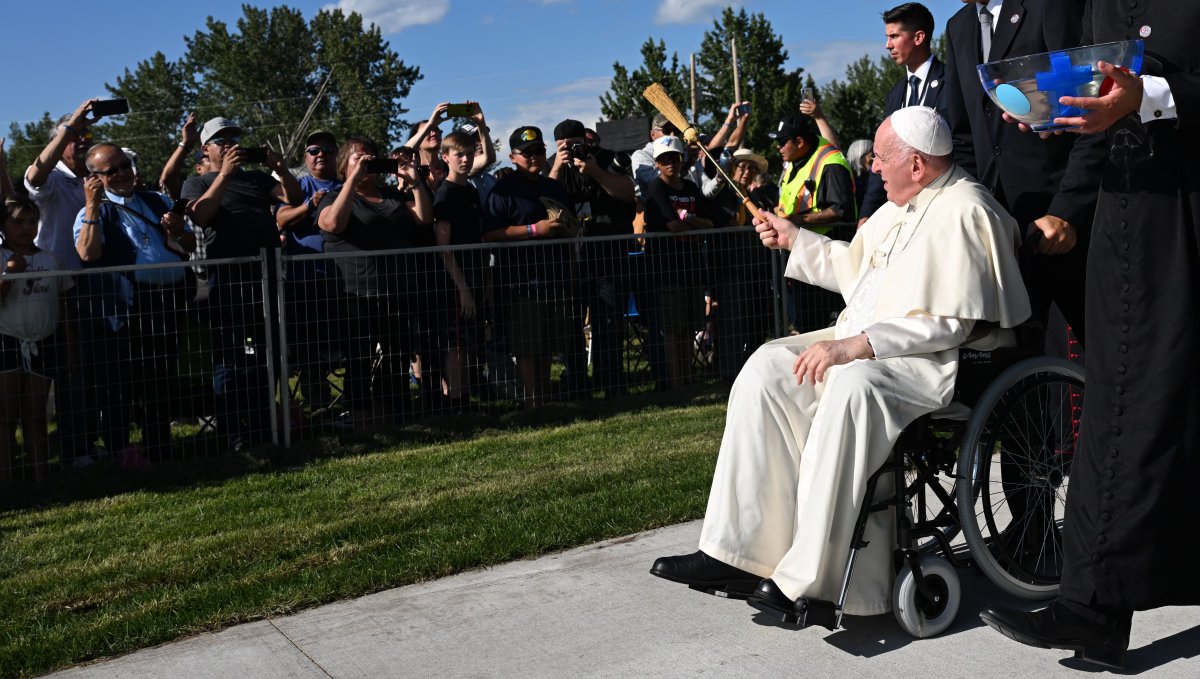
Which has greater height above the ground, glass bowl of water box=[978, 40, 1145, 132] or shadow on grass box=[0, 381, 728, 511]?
glass bowl of water box=[978, 40, 1145, 132]

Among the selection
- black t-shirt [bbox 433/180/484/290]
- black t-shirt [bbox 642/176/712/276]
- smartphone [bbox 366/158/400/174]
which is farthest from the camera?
black t-shirt [bbox 642/176/712/276]

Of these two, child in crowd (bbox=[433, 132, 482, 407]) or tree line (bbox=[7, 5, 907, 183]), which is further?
tree line (bbox=[7, 5, 907, 183])

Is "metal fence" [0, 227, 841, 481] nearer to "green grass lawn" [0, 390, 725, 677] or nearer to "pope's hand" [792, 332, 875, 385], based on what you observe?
"green grass lawn" [0, 390, 725, 677]

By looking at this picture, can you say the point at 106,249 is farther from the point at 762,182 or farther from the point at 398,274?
the point at 762,182

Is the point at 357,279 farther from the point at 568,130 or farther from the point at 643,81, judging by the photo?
the point at 643,81

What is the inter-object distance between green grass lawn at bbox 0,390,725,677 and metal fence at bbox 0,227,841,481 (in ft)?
1.25

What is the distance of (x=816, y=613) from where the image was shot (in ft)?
12.6

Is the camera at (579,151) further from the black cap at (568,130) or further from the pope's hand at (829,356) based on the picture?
the pope's hand at (829,356)

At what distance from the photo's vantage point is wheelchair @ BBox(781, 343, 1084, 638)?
3951 mm

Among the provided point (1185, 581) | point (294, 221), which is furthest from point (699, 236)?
point (1185, 581)

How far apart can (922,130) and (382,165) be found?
5.11 meters

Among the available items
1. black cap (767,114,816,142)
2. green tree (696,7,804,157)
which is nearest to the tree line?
green tree (696,7,804,157)

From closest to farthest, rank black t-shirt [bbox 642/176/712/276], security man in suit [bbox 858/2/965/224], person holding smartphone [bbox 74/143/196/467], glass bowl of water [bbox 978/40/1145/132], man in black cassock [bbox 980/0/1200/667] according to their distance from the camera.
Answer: glass bowl of water [bbox 978/40/1145/132] < man in black cassock [bbox 980/0/1200/667] < security man in suit [bbox 858/2/965/224] < person holding smartphone [bbox 74/143/196/467] < black t-shirt [bbox 642/176/712/276]

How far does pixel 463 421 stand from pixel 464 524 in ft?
9.77
